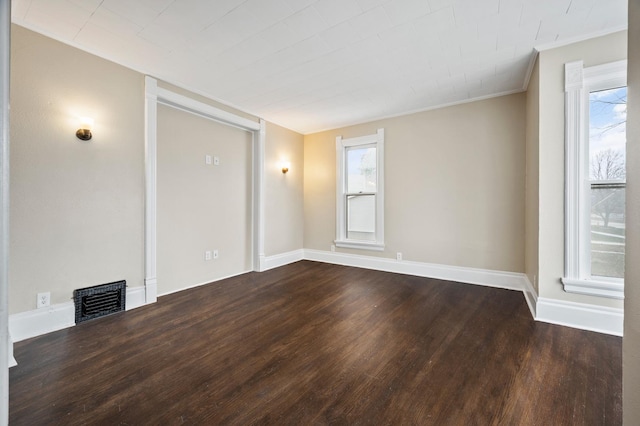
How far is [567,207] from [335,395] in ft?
8.44

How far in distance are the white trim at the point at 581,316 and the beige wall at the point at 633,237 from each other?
1927mm

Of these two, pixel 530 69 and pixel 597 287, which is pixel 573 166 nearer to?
pixel 597 287

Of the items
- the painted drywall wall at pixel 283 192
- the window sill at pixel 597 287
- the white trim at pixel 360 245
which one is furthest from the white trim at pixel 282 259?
the window sill at pixel 597 287

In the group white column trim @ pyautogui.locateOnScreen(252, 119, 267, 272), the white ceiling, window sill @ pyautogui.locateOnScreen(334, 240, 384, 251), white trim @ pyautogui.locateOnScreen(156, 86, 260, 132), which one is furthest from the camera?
window sill @ pyautogui.locateOnScreen(334, 240, 384, 251)

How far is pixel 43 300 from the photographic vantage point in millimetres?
2328

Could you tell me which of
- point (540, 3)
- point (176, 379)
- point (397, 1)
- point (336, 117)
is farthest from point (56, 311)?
point (540, 3)

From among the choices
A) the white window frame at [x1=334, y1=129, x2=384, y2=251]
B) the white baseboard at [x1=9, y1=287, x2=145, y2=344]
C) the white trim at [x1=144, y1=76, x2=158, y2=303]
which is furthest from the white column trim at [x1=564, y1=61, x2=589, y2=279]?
the white baseboard at [x1=9, y1=287, x2=145, y2=344]

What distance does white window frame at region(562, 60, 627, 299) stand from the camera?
241 cm

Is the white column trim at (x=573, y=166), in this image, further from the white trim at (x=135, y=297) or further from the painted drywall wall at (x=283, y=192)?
the white trim at (x=135, y=297)

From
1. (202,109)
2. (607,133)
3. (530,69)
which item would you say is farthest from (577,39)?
(202,109)

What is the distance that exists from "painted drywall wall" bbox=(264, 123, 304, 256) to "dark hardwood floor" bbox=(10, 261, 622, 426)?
1968 millimetres

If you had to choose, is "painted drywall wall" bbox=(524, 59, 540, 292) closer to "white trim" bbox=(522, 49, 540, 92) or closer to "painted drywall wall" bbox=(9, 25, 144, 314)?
"white trim" bbox=(522, 49, 540, 92)

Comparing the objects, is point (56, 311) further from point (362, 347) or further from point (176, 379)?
point (362, 347)

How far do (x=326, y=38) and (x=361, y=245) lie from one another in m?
3.23
